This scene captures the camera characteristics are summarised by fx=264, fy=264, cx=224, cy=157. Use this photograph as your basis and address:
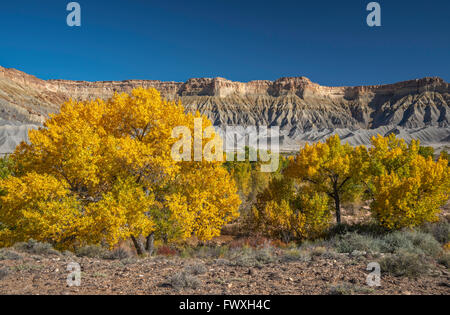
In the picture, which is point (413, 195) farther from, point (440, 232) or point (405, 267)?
point (405, 267)

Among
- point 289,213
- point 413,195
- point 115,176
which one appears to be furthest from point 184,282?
point 413,195

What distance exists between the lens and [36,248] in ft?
33.0

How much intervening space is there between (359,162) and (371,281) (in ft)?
45.9

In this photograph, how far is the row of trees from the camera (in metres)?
15.7

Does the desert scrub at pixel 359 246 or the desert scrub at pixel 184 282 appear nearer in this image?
the desert scrub at pixel 184 282

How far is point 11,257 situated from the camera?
8.96 m

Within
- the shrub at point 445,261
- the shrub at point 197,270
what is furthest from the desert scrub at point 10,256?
the shrub at point 445,261

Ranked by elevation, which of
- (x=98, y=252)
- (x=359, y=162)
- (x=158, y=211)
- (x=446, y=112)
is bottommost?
(x=98, y=252)

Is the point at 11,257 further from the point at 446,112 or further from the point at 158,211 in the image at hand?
the point at 446,112

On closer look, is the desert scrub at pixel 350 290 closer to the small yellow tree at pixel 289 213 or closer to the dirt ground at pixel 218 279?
the dirt ground at pixel 218 279

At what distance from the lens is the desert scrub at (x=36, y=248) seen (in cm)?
1005

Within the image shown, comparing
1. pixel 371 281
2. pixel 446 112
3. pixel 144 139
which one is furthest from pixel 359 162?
pixel 446 112

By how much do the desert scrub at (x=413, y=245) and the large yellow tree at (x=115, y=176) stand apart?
262 inches

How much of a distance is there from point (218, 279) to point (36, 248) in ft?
24.7
